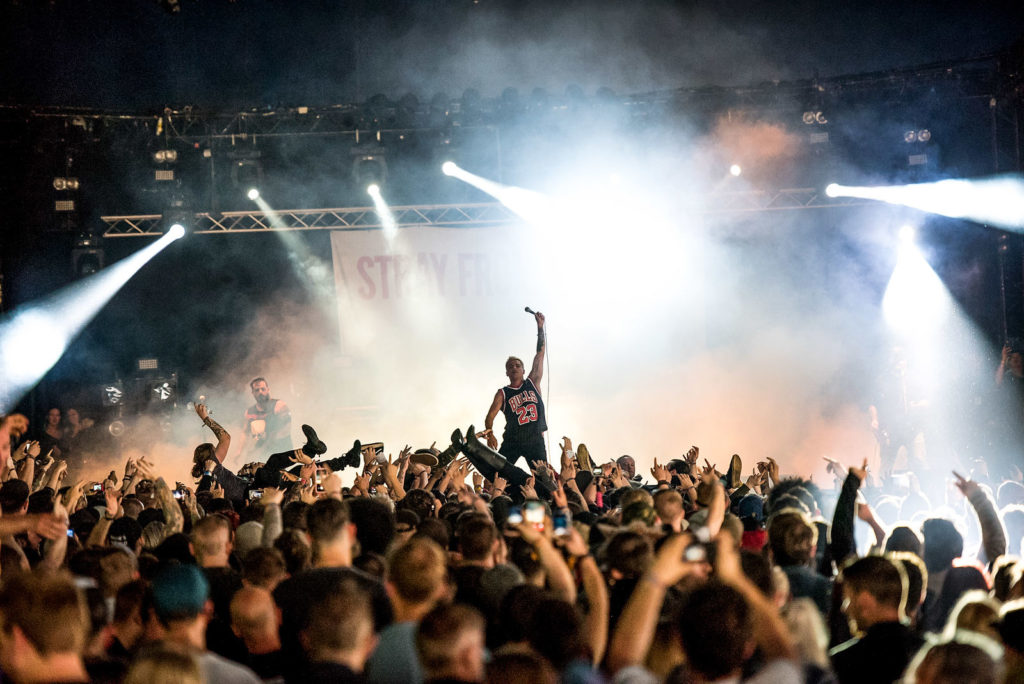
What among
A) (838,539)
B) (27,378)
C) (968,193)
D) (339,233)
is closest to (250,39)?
(339,233)

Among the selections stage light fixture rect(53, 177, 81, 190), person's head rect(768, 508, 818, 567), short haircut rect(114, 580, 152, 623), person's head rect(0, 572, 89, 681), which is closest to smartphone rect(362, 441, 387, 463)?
short haircut rect(114, 580, 152, 623)

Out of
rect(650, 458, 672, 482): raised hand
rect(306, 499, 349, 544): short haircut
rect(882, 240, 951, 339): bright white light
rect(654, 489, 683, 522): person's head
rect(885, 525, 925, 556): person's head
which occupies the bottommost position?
rect(650, 458, 672, 482): raised hand

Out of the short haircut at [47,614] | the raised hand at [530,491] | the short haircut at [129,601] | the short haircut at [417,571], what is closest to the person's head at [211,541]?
the short haircut at [129,601]

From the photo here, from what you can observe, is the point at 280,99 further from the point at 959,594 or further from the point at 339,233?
the point at 959,594

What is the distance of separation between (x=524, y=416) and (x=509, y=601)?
6.13 meters

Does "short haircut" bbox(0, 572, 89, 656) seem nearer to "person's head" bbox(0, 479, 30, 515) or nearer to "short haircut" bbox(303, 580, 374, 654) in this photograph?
"short haircut" bbox(303, 580, 374, 654)

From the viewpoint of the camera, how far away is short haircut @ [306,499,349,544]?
3.66 meters

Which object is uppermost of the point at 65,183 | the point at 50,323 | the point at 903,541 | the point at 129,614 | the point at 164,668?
the point at 65,183

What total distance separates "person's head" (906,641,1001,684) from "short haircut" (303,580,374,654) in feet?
4.84

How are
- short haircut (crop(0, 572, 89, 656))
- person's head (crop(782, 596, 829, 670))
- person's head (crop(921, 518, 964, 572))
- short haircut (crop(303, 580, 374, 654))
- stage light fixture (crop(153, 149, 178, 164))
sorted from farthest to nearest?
1. stage light fixture (crop(153, 149, 178, 164))
2. person's head (crop(921, 518, 964, 572))
3. person's head (crop(782, 596, 829, 670))
4. short haircut (crop(303, 580, 374, 654))
5. short haircut (crop(0, 572, 89, 656))

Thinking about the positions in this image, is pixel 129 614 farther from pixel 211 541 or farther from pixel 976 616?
pixel 976 616

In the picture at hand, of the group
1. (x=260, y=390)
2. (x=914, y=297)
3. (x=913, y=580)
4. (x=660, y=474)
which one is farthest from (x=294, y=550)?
(x=914, y=297)

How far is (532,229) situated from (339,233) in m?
3.10

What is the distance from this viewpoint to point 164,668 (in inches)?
90.6
